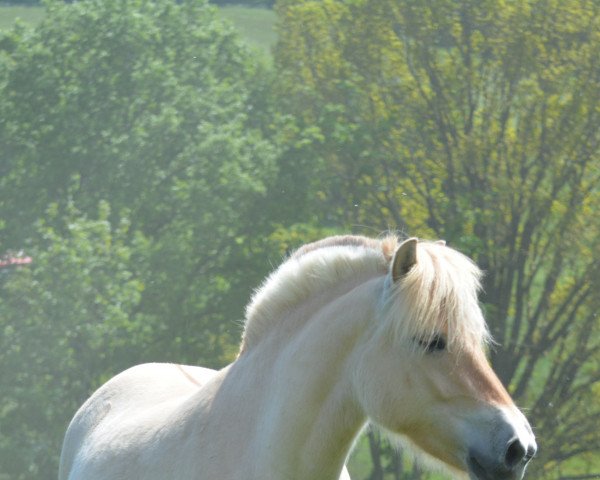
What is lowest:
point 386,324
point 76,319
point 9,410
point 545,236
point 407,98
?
point 9,410

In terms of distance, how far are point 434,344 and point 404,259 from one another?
0.87 feet

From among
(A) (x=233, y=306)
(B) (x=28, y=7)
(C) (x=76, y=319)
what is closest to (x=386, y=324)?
(C) (x=76, y=319)

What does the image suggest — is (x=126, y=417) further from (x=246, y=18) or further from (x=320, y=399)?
(x=246, y=18)

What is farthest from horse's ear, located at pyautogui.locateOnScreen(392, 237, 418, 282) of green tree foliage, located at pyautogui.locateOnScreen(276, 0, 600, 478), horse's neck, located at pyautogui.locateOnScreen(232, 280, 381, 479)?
green tree foliage, located at pyautogui.locateOnScreen(276, 0, 600, 478)

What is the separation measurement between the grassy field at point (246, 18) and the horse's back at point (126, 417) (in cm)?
1562

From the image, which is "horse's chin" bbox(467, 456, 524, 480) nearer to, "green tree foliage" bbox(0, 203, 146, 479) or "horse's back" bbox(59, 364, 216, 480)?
"horse's back" bbox(59, 364, 216, 480)

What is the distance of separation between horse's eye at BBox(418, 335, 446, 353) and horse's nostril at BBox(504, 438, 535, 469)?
1.14ft

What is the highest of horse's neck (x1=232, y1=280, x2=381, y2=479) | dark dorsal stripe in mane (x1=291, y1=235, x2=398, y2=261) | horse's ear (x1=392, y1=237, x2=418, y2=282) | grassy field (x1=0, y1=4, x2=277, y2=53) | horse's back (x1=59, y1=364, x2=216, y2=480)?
horse's ear (x1=392, y1=237, x2=418, y2=282)

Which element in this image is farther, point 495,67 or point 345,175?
point 345,175

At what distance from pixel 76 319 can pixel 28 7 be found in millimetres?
12014

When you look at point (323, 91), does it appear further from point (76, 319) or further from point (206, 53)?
point (76, 319)

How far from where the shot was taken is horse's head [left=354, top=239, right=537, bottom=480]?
3090 millimetres

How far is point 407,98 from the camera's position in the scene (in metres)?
13.3

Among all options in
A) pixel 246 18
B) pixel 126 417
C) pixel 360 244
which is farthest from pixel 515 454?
pixel 246 18
